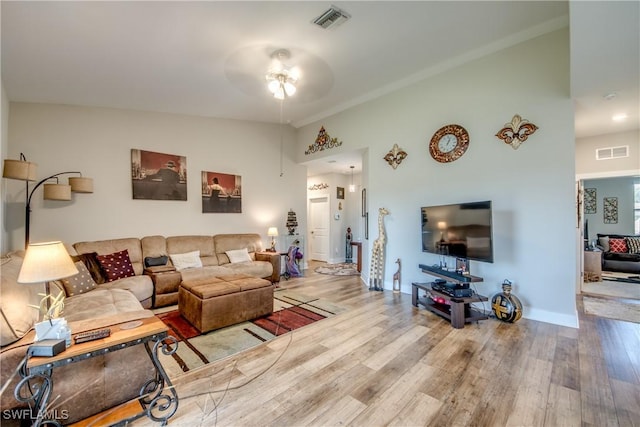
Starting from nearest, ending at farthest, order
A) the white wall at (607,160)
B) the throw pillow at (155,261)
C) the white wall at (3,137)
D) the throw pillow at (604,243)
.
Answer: the white wall at (3,137)
the throw pillow at (155,261)
the white wall at (607,160)
the throw pillow at (604,243)

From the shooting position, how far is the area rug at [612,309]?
344 centimetres

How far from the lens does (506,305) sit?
321 centimetres

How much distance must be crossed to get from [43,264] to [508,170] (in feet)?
15.3

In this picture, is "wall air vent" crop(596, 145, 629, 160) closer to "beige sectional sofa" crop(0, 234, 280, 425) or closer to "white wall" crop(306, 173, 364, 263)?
"white wall" crop(306, 173, 364, 263)

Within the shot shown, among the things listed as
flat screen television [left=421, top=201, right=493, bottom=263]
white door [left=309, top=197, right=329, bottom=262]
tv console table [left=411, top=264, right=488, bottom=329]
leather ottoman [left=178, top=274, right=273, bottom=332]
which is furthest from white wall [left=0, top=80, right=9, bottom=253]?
white door [left=309, top=197, right=329, bottom=262]

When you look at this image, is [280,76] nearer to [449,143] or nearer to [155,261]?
[449,143]

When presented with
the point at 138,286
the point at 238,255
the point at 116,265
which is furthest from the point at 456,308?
the point at 116,265

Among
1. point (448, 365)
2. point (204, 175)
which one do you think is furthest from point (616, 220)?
point (204, 175)

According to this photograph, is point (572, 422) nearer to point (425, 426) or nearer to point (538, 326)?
point (425, 426)

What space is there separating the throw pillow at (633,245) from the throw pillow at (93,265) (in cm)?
1077

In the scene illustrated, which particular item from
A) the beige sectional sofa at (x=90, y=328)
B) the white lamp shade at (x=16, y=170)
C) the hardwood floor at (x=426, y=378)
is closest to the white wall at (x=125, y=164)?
the beige sectional sofa at (x=90, y=328)

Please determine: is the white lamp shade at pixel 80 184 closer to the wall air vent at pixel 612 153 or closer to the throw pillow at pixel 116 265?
the throw pillow at pixel 116 265

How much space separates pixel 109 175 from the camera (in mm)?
4258

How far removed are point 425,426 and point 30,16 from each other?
432cm
